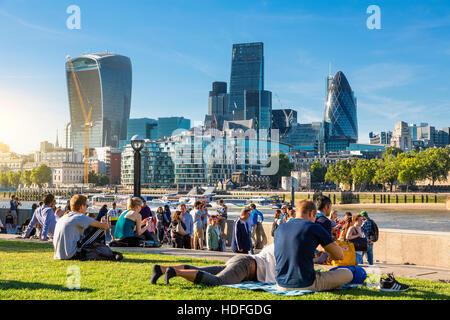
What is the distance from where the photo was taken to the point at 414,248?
14117 millimetres

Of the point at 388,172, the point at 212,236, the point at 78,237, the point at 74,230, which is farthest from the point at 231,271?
the point at 388,172

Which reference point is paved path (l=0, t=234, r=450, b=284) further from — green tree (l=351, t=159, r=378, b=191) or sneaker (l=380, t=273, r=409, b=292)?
green tree (l=351, t=159, r=378, b=191)

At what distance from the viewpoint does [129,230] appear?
1354cm

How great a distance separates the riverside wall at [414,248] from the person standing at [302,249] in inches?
291

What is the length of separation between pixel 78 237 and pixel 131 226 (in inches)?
115

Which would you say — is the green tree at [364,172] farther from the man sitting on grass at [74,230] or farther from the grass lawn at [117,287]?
the man sitting on grass at [74,230]

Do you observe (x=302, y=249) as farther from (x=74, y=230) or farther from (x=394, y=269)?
(x=74, y=230)

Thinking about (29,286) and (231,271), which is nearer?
(29,286)

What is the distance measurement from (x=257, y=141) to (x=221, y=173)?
74.6ft

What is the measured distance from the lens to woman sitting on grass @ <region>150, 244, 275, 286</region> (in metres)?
7.78

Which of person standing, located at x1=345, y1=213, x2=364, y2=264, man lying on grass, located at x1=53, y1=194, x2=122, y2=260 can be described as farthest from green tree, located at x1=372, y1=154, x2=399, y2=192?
man lying on grass, located at x1=53, y1=194, x2=122, y2=260

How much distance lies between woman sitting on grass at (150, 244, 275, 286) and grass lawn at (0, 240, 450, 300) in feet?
0.59
